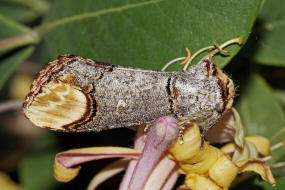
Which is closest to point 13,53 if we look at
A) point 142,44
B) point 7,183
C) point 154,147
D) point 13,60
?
point 13,60

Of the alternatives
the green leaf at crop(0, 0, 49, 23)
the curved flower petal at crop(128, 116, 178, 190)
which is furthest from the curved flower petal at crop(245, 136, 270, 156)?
the green leaf at crop(0, 0, 49, 23)

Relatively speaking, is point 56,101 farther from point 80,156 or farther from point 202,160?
point 202,160

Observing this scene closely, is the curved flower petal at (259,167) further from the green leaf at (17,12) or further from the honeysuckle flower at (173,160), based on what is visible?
the green leaf at (17,12)

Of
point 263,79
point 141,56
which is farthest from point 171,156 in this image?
point 263,79

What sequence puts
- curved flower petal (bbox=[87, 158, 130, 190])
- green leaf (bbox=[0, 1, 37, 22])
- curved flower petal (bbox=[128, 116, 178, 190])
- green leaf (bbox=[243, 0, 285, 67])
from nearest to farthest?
1. curved flower petal (bbox=[128, 116, 178, 190])
2. curved flower petal (bbox=[87, 158, 130, 190])
3. green leaf (bbox=[243, 0, 285, 67])
4. green leaf (bbox=[0, 1, 37, 22])

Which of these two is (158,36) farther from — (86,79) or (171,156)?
(171,156)

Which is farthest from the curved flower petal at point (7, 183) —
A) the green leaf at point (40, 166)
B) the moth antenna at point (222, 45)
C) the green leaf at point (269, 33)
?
the moth antenna at point (222, 45)

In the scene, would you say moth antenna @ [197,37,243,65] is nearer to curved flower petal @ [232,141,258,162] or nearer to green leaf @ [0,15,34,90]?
curved flower petal @ [232,141,258,162]

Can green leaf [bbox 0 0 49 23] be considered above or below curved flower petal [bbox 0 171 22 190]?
above
